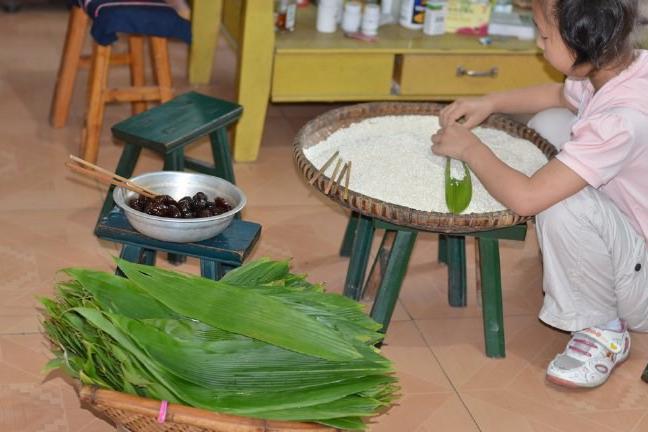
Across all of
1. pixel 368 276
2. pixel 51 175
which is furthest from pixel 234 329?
pixel 51 175

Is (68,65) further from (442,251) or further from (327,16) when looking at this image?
(442,251)

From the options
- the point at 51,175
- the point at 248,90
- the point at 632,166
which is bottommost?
the point at 51,175

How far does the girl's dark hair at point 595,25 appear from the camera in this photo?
6.57 ft

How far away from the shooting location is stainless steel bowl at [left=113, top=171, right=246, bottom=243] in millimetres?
1996

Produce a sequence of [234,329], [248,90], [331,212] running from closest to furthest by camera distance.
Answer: [234,329] < [331,212] < [248,90]

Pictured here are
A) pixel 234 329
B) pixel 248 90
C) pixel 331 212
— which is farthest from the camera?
pixel 248 90

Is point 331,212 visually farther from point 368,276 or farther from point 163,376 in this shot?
point 163,376

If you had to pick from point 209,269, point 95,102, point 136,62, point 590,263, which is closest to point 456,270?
point 590,263

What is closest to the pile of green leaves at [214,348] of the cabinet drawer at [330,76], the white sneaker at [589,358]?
the white sneaker at [589,358]

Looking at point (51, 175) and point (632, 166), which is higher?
point (632, 166)

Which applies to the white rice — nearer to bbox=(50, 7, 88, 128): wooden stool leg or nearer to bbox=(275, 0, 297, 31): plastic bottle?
bbox=(275, 0, 297, 31): plastic bottle

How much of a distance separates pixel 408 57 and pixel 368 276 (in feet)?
3.47

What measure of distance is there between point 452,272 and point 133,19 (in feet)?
4.32

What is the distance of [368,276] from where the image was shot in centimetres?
268
